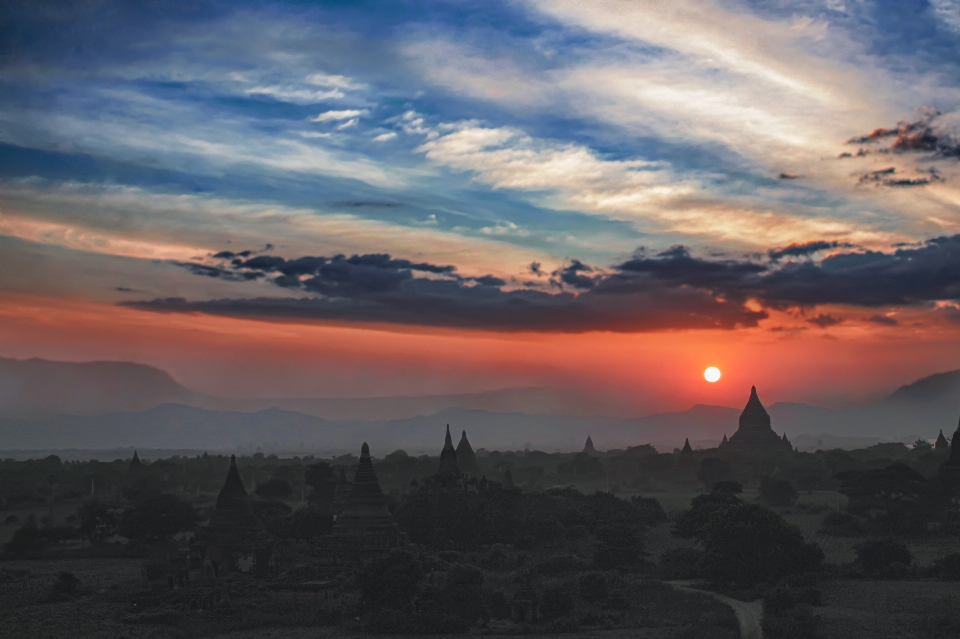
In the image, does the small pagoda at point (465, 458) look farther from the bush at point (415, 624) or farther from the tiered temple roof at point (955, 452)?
the bush at point (415, 624)

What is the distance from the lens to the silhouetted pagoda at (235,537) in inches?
2226

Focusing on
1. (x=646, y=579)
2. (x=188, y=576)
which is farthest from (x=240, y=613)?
(x=646, y=579)

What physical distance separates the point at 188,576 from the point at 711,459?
80777mm

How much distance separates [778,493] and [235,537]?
51096 mm

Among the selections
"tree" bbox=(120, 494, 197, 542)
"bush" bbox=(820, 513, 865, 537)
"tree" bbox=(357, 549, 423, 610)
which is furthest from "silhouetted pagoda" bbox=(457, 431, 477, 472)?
"tree" bbox=(357, 549, 423, 610)

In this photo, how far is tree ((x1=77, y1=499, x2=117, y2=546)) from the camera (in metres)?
71.5

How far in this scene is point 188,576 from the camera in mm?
48844

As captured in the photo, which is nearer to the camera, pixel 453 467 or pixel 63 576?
pixel 63 576

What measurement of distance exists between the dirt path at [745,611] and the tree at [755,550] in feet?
6.60

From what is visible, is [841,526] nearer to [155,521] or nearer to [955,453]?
[955,453]

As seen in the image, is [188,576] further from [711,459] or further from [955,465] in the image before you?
[711,459]

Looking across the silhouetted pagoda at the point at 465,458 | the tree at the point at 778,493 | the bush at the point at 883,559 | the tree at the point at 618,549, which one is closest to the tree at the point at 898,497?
the tree at the point at 778,493

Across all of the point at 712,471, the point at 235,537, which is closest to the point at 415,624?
the point at 235,537

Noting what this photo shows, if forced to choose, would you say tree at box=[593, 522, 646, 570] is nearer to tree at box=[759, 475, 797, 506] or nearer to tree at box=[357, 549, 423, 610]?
tree at box=[357, 549, 423, 610]
